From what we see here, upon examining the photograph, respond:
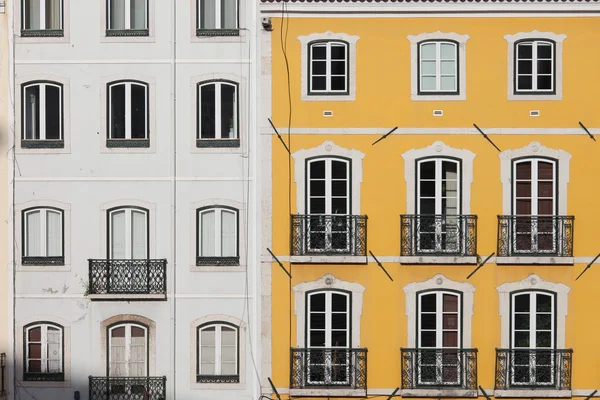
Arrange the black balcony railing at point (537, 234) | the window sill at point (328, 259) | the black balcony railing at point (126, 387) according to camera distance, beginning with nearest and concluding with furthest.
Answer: the window sill at point (328, 259) → the black balcony railing at point (537, 234) → the black balcony railing at point (126, 387)

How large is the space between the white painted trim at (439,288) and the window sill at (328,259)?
4.85 feet

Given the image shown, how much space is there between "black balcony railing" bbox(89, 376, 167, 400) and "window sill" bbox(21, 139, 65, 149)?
6305mm

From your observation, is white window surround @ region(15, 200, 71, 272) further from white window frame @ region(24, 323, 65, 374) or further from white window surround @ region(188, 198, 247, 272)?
white window surround @ region(188, 198, 247, 272)

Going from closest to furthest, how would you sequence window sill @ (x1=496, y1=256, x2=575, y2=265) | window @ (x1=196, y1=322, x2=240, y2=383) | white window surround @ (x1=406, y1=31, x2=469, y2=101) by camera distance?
window sill @ (x1=496, y1=256, x2=575, y2=265) → white window surround @ (x1=406, y1=31, x2=469, y2=101) → window @ (x1=196, y1=322, x2=240, y2=383)

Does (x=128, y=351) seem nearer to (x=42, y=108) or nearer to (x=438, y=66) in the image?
(x=42, y=108)

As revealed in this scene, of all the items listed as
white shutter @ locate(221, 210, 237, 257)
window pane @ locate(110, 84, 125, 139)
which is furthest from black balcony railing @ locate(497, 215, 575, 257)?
window pane @ locate(110, 84, 125, 139)

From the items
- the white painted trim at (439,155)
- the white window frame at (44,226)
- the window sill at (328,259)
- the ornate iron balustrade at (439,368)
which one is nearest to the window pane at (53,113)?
the white window frame at (44,226)

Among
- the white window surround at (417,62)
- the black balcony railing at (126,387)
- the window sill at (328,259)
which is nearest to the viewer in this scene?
the window sill at (328,259)

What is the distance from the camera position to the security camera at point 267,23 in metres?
25.0

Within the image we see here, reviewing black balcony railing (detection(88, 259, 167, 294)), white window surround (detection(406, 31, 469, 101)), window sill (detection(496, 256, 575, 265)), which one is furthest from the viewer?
black balcony railing (detection(88, 259, 167, 294))

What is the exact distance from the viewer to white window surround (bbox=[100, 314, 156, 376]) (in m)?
25.3

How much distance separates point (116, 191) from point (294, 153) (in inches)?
193

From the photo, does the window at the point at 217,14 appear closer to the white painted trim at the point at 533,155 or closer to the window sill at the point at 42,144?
the window sill at the point at 42,144

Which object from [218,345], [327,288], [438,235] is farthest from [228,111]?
[438,235]
